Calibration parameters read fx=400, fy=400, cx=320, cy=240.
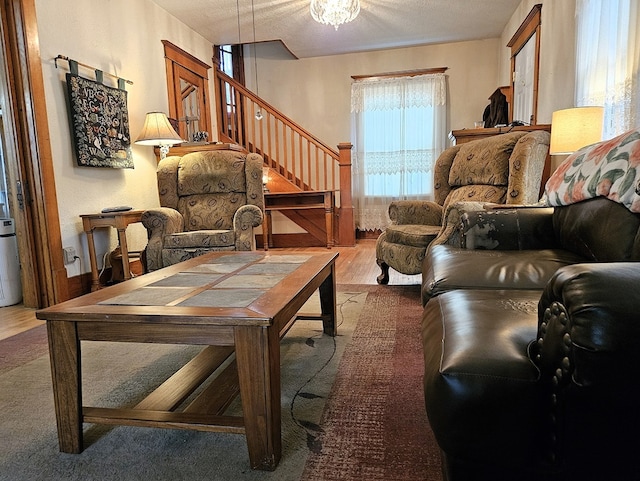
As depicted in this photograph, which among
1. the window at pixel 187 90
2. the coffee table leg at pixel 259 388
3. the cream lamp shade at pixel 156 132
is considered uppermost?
the window at pixel 187 90

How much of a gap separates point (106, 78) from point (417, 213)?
110 inches

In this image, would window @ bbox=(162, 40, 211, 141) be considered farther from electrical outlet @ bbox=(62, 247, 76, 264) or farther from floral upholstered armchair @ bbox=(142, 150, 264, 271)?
electrical outlet @ bbox=(62, 247, 76, 264)

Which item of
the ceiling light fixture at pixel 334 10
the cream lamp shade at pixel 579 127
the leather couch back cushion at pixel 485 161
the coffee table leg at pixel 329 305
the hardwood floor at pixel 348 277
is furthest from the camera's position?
the ceiling light fixture at pixel 334 10

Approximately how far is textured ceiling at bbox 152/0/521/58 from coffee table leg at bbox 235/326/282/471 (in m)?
3.93

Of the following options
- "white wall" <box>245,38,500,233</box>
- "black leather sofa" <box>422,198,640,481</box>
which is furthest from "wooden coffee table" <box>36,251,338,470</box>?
"white wall" <box>245,38,500,233</box>

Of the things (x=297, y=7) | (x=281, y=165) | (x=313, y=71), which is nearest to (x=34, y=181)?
(x=297, y=7)

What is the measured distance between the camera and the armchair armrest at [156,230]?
9.61 feet

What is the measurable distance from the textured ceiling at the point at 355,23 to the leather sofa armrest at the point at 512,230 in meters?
3.12

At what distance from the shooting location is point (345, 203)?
485cm

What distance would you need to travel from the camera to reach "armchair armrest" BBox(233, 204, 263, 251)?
299cm

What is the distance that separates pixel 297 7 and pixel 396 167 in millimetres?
2330

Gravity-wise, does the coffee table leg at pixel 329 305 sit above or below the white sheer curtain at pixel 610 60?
below

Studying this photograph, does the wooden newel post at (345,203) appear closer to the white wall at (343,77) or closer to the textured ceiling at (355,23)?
the white wall at (343,77)

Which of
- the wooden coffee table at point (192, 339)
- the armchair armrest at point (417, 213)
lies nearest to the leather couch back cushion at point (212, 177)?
the armchair armrest at point (417, 213)
